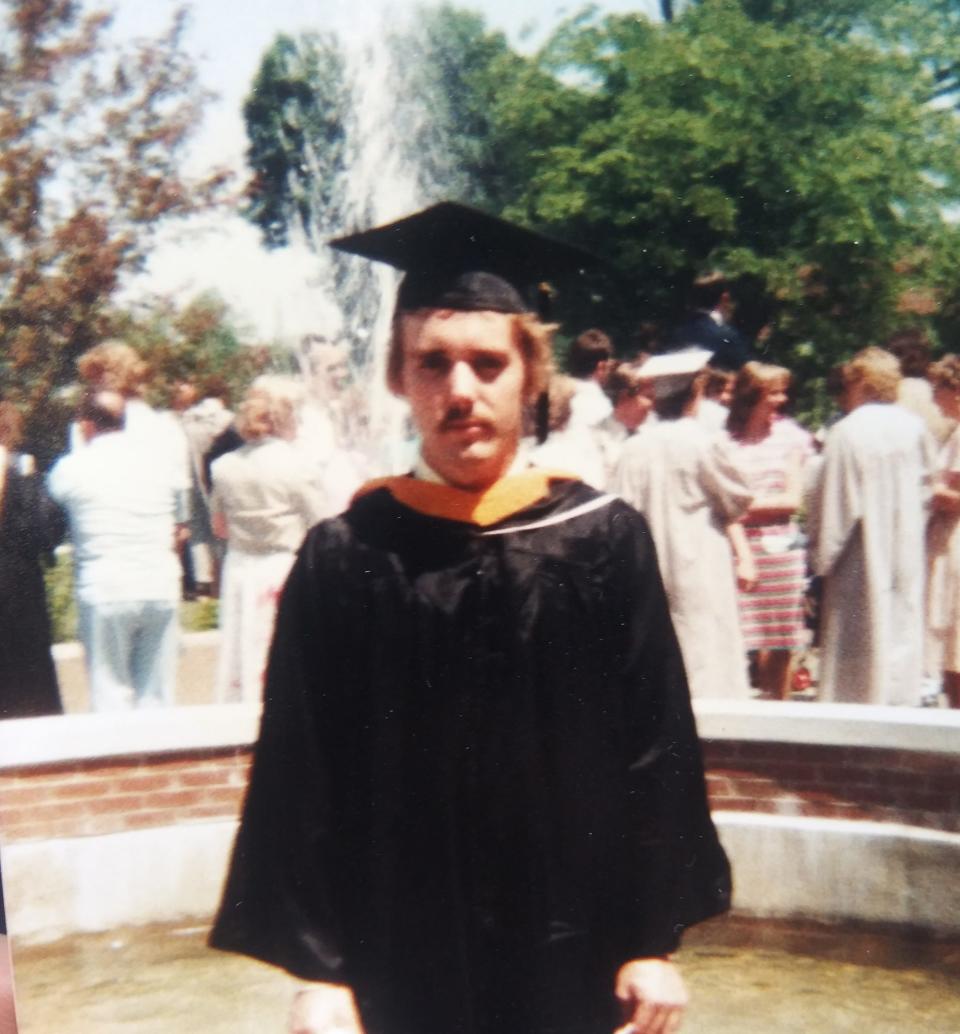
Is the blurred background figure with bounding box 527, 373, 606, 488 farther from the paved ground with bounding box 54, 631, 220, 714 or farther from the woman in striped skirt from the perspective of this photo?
the paved ground with bounding box 54, 631, 220, 714

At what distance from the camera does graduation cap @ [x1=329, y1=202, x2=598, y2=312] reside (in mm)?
1361

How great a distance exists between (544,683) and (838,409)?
0.64m

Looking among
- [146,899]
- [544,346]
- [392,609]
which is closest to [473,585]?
[392,609]

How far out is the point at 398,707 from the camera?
4.22 ft

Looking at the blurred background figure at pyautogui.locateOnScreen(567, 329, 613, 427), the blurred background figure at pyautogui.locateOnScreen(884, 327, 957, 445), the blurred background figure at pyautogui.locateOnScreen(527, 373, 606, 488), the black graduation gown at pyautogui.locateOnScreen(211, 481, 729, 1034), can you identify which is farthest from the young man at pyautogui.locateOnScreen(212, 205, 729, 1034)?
the blurred background figure at pyautogui.locateOnScreen(884, 327, 957, 445)

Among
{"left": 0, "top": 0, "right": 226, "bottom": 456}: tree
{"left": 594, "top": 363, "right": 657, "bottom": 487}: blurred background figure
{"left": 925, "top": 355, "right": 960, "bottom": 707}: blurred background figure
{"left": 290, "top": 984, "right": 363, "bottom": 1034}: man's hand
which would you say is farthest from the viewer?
{"left": 925, "top": 355, "right": 960, "bottom": 707}: blurred background figure

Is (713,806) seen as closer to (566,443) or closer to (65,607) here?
(566,443)

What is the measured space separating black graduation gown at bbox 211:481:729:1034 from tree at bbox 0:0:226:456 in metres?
0.47

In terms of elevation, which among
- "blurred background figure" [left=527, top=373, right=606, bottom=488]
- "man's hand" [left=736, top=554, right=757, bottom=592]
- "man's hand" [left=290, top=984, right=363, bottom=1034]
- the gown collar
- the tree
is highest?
the tree

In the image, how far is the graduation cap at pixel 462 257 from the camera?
1.36 metres

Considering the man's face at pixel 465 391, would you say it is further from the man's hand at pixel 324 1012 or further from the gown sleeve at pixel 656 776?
the man's hand at pixel 324 1012

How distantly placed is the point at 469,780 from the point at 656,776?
0.17m

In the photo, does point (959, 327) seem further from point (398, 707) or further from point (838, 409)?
point (398, 707)

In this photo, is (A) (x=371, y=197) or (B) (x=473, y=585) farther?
(A) (x=371, y=197)
